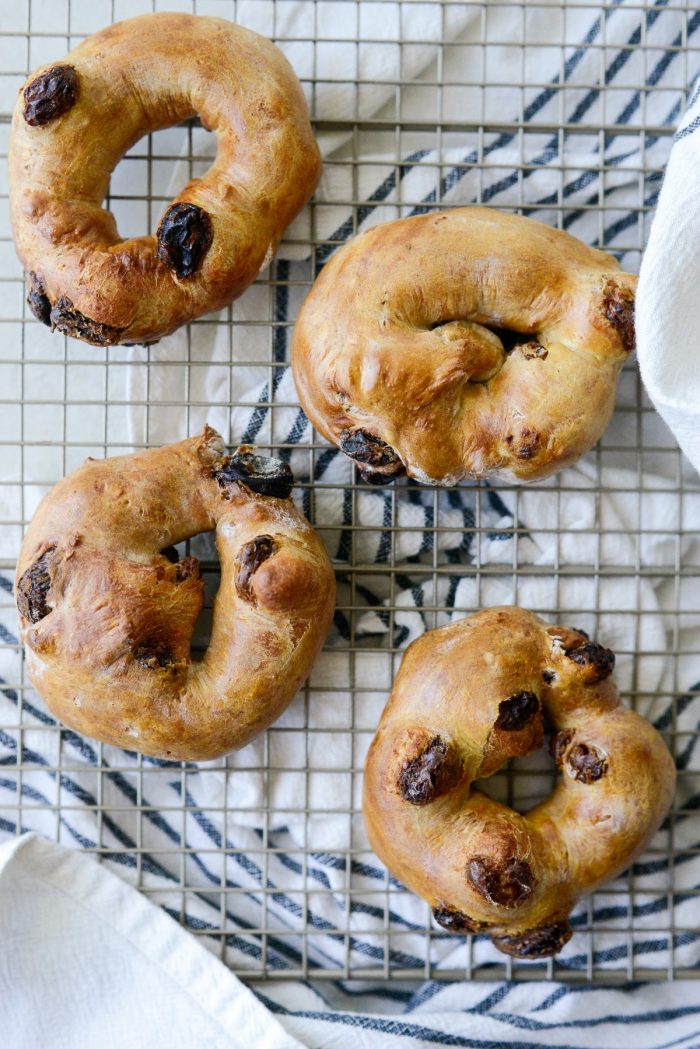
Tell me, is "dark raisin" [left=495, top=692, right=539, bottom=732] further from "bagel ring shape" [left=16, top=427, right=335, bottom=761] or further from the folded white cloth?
the folded white cloth

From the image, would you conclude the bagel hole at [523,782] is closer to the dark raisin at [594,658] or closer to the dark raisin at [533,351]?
the dark raisin at [594,658]

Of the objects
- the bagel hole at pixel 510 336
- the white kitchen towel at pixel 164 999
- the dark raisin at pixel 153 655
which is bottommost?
the white kitchen towel at pixel 164 999

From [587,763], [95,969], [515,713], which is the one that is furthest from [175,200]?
[95,969]

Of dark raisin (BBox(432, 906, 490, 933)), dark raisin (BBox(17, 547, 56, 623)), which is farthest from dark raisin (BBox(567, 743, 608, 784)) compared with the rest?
dark raisin (BBox(17, 547, 56, 623))

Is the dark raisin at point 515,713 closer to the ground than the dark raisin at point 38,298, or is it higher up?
closer to the ground

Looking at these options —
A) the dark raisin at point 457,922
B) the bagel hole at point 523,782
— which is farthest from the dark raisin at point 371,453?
the dark raisin at point 457,922

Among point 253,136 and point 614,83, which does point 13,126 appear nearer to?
point 253,136

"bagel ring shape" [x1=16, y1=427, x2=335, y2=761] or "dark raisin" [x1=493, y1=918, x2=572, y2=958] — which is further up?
"bagel ring shape" [x1=16, y1=427, x2=335, y2=761]
